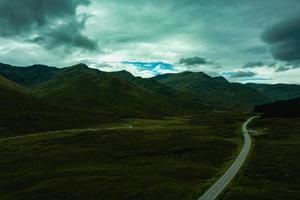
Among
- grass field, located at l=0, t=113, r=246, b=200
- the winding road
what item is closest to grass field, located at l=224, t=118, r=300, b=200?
the winding road

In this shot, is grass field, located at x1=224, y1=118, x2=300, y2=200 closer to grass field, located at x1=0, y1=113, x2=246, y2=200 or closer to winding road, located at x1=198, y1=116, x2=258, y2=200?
winding road, located at x1=198, y1=116, x2=258, y2=200

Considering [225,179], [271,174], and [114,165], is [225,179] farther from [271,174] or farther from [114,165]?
[114,165]

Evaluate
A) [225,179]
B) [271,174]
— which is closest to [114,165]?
[225,179]

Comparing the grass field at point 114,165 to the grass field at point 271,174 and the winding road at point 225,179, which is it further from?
the grass field at point 271,174

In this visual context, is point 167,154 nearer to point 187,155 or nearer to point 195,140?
point 187,155

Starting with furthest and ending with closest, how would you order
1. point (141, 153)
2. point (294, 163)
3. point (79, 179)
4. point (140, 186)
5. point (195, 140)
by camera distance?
point (195, 140)
point (141, 153)
point (294, 163)
point (79, 179)
point (140, 186)

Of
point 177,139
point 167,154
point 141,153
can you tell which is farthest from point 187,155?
point 177,139
